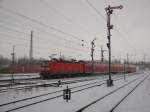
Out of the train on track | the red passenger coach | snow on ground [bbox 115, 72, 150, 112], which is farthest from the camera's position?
the train on track

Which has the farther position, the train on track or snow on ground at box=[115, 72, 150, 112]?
the train on track

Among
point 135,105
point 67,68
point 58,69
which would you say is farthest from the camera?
point 67,68

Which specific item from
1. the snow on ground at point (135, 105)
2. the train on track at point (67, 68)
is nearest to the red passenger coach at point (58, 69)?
the train on track at point (67, 68)

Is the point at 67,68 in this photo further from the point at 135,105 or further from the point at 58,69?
the point at 135,105

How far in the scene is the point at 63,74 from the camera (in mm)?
39812

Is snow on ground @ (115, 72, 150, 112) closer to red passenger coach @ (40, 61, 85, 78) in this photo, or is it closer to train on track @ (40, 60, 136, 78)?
red passenger coach @ (40, 61, 85, 78)

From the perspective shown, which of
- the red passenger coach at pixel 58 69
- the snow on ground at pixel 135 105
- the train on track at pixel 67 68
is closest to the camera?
the snow on ground at pixel 135 105

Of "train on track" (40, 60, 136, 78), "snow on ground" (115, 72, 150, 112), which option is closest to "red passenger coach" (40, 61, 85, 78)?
"train on track" (40, 60, 136, 78)

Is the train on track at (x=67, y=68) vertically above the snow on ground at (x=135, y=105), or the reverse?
the train on track at (x=67, y=68)

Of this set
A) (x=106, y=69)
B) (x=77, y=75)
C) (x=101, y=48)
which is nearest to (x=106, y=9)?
(x=77, y=75)

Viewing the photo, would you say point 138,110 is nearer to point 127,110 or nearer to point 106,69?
point 127,110

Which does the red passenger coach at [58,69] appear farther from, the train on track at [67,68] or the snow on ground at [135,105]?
the snow on ground at [135,105]

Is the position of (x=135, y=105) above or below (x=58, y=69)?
below

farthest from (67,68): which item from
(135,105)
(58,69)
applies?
(135,105)
